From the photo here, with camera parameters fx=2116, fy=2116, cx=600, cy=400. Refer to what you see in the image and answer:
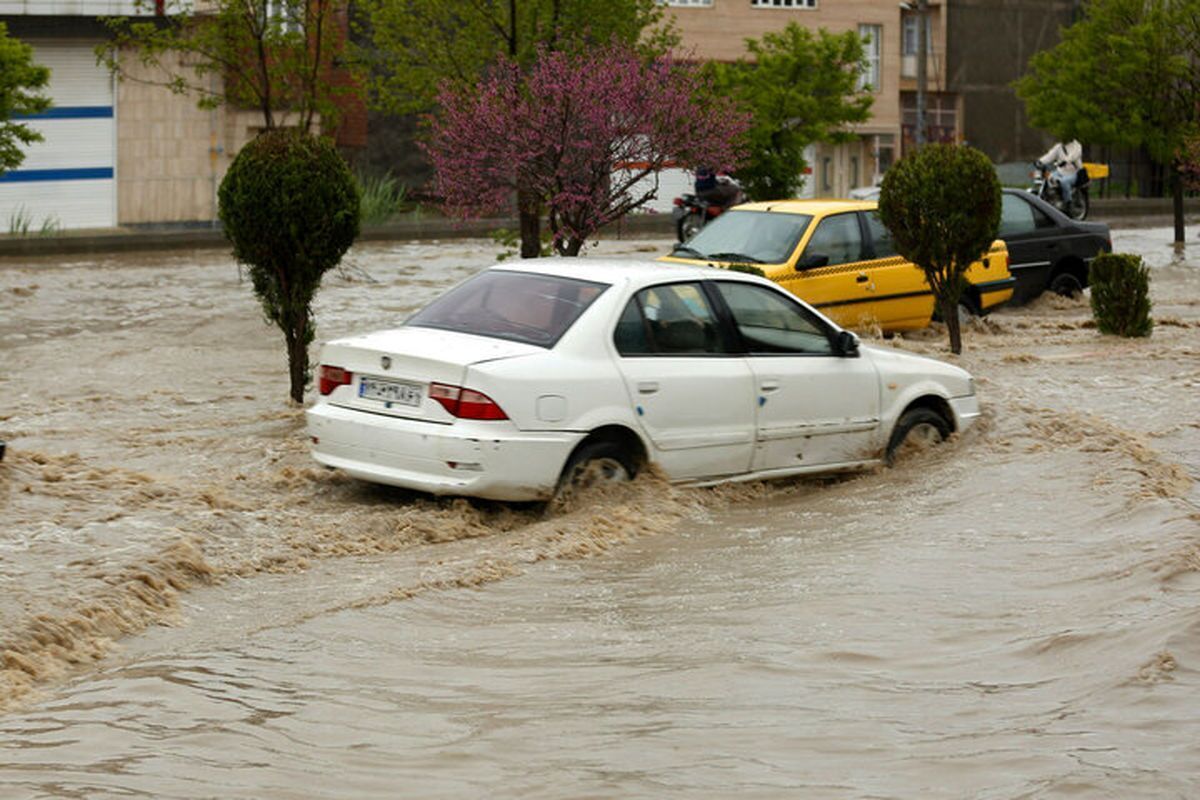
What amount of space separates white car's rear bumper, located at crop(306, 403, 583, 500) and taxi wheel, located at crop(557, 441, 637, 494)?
0.09 m

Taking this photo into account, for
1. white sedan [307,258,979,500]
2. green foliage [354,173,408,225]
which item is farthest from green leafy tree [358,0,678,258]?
green foliage [354,173,408,225]

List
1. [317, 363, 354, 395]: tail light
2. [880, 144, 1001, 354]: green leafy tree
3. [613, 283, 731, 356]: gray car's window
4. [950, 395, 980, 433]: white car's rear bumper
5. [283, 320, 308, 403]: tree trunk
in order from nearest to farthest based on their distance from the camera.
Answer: [317, 363, 354, 395]: tail light → [613, 283, 731, 356]: gray car's window → [950, 395, 980, 433]: white car's rear bumper → [283, 320, 308, 403]: tree trunk → [880, 144, 1001, 354]: green leafy tree

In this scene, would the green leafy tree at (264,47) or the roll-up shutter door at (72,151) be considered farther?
the roll-up shutter door at (72,151)

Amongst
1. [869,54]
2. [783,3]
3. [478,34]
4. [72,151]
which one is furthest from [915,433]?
[869,54]

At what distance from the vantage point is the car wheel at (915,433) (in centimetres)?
1229

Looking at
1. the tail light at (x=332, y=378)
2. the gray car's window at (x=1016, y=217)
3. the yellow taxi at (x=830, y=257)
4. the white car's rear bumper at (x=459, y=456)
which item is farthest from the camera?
the gray car's window at (x=1016, y=217)

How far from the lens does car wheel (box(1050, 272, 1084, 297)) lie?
73.4 ft

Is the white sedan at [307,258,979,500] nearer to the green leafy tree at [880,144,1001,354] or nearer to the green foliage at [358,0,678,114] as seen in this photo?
the green leafy tree at [880,144,1001,354]

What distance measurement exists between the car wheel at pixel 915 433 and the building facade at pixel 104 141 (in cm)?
3053

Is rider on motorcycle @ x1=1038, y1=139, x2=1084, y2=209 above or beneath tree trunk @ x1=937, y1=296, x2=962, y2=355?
above

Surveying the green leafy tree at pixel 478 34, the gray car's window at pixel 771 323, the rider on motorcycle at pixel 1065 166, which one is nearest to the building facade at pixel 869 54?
the rider on motorcycle at pixel 1065 166

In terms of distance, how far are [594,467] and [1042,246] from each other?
40.8 ft

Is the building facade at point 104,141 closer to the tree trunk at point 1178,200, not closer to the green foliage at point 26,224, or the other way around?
the green foliage at point 26,224

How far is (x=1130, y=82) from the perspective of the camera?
39.6 meters
